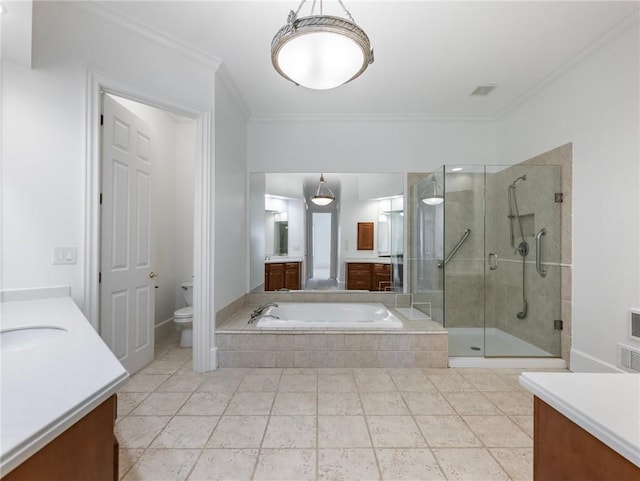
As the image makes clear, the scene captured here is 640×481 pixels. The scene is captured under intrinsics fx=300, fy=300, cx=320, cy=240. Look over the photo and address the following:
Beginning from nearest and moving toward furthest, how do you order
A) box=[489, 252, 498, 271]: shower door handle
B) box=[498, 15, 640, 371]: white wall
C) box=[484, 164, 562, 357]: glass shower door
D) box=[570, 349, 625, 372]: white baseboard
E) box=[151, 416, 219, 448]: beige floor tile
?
box=[151, 416, 219, 448]: beige floor tile < box=[498, 15, 640, 371]: white wall < box=[570, 349, 625, 372]: white baseboard < box=[484, 164, 562, 357]: glass shower door < box=[489, 252, 498, 271]: shower door handle

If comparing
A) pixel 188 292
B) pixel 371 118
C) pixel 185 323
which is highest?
pixel 371 118

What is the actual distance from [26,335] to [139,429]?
90 cm

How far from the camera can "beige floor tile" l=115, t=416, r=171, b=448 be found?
5.42 ft

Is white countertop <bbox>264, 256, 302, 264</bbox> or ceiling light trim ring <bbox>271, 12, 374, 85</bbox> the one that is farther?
white countertop <bbox>264, 256, 302, 264</bbox>

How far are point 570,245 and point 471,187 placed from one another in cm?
105

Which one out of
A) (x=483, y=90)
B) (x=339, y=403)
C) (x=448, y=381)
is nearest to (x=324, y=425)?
(x=339, y=403)

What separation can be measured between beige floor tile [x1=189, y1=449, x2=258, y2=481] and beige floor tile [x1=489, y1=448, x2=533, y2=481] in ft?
4.10

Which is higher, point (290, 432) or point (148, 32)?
point (148, 32)

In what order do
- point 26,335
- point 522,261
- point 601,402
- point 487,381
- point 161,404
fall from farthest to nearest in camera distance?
point 522,261 < point 487,381 < point 161,404 < point 26,335 < point 601,402

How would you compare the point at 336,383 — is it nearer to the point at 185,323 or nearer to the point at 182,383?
the point at 182,383

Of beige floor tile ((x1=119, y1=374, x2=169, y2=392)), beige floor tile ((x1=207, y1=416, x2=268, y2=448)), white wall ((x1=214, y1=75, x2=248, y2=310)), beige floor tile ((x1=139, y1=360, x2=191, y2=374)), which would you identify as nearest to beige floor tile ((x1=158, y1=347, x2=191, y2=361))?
beige floor tile ((x1=139, y1=360, x2=191, y2=374))

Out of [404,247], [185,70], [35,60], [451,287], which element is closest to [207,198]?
[185,70]

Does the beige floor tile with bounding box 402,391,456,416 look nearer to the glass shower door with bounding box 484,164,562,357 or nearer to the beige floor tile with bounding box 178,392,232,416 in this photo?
the glass shower door with bounding box 484,164,562,357

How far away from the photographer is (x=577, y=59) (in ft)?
7.97
